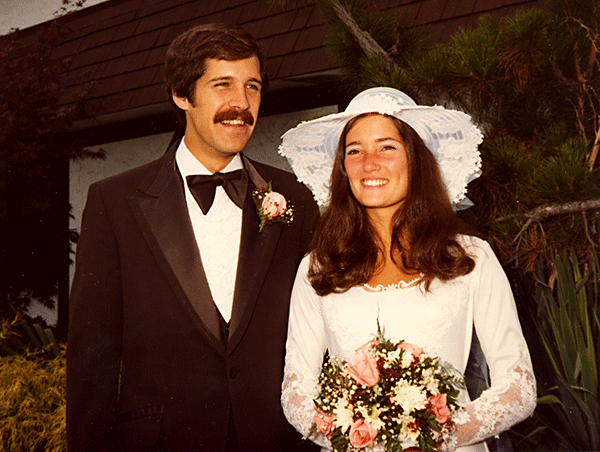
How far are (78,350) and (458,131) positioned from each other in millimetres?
2059

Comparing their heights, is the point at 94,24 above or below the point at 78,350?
above

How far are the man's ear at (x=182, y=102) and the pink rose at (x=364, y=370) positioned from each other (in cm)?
161

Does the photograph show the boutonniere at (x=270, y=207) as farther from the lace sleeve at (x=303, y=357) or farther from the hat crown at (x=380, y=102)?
the hat crown at (x=380, y=102)

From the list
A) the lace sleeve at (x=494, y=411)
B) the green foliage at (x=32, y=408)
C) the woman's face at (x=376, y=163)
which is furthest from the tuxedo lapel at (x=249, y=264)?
the green foliage at (x=32, y=408)

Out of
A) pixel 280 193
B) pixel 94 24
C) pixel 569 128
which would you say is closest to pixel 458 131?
pixel 280 193

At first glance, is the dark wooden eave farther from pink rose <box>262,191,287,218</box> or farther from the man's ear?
pink rose <box>262,191,287,218</box>

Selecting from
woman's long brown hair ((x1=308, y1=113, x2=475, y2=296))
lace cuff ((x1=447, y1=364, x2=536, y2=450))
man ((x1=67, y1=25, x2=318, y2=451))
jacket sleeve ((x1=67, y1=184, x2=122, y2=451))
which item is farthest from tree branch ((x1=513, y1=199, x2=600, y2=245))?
jacket sleeve ((x1=67, y1=184, x2=122, y2=451))

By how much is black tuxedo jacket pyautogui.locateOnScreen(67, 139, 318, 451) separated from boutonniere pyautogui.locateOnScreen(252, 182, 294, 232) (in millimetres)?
130

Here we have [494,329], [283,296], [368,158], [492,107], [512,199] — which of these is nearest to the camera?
[494,329]

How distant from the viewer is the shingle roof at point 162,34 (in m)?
5.01

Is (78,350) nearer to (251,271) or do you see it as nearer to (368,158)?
(251,271)

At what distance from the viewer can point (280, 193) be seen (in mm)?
3092

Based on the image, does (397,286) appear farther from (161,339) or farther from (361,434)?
(161,339)

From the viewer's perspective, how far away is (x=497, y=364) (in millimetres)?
2391
